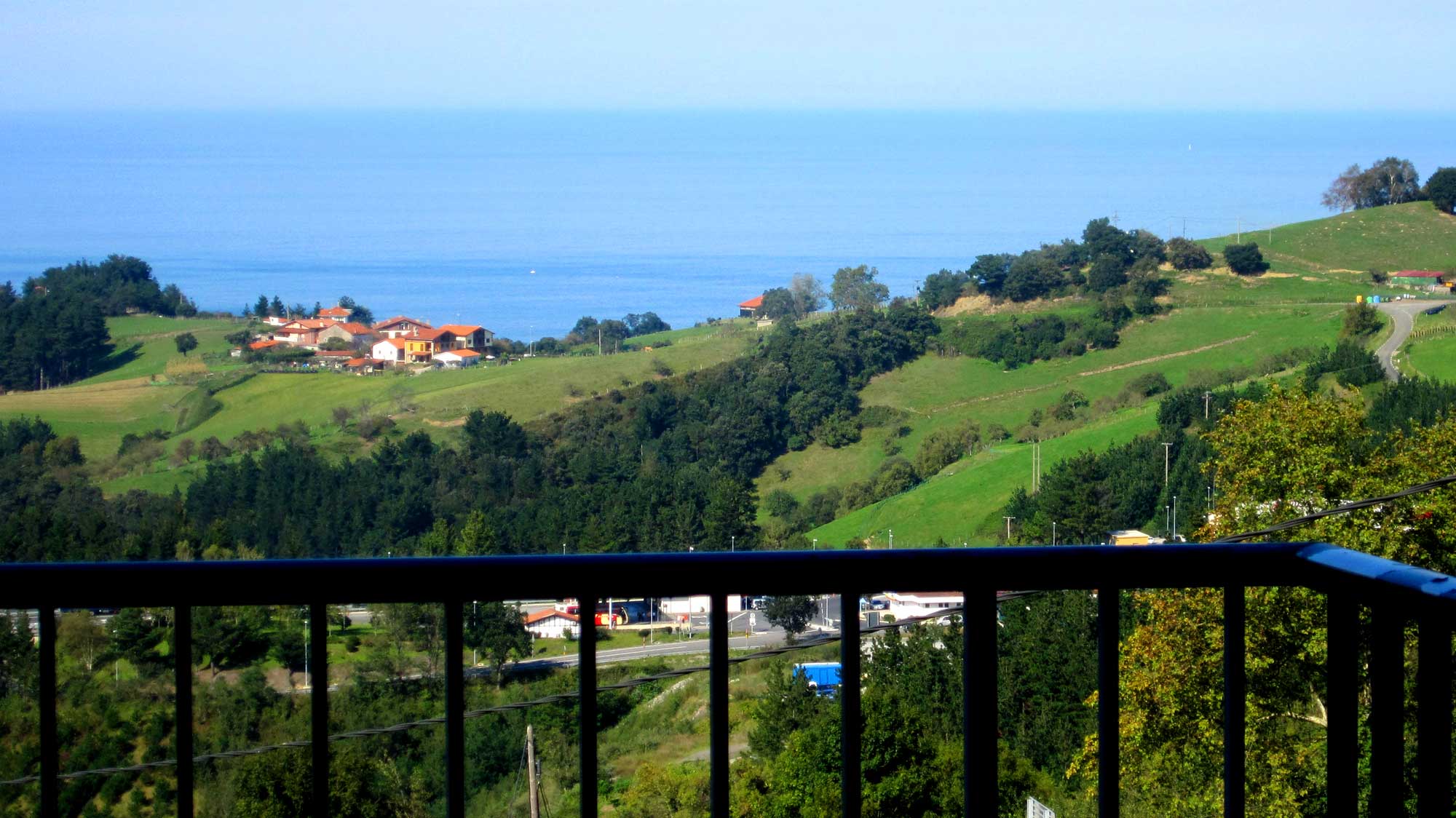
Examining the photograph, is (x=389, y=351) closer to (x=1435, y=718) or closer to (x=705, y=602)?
(x=705, y=602)

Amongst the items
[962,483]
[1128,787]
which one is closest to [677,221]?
[962,483]

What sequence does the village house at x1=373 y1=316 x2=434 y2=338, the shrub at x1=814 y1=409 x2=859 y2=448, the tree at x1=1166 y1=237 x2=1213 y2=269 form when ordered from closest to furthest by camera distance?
the shrub at x1=814 y1=409 x2=859 y2=448, the tree at x1=1166 y1=237 x2=1213 y2=269, the village house at x1=373 y1=316 x2=434 y2=338

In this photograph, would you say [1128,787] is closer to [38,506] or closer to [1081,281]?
[38,506]

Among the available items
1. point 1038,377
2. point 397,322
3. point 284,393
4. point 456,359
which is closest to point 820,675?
point 1038,377

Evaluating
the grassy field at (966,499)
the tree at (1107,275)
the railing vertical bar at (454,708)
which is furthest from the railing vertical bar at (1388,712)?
the tree at (1107,275)

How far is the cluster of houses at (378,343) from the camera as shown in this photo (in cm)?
5012

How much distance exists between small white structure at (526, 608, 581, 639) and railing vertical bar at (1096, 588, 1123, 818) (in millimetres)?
520

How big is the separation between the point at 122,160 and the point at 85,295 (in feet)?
308

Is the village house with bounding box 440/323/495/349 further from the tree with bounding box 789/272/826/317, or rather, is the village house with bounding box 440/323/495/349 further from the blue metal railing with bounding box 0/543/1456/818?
the blue metal railing with bounding box 0/543/1456/818

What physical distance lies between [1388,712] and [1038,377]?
143 ft

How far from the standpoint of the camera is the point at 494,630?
6.78 feet

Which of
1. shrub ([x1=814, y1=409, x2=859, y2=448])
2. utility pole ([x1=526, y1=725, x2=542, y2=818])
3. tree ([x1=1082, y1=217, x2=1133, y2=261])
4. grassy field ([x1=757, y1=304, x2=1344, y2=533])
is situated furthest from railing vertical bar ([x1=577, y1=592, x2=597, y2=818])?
tree ([x1=1082, y1=217, x2=1133, y2=261])

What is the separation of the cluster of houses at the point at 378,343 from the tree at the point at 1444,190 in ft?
140

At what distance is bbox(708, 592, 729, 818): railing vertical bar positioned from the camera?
120cm
